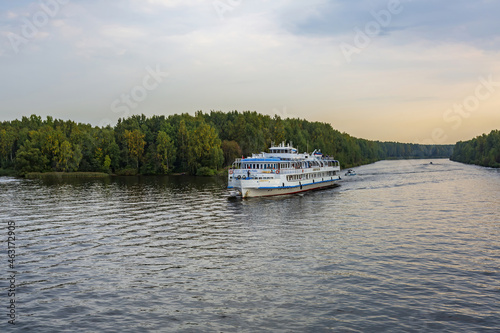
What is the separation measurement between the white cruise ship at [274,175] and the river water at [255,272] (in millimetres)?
20833

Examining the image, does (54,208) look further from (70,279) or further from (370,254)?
(370,254)

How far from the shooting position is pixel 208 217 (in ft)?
185

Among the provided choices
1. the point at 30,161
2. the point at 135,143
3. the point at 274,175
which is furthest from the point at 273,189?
the point at 30,161

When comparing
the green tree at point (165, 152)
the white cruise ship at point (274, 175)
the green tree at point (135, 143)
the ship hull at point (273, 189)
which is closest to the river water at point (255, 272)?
the ship hull at point (273, 189)

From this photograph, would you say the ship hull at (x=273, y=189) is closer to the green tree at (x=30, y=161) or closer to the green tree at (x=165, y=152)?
the green tree at (x=165, y=152)

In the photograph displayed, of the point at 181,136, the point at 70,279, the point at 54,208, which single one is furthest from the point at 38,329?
the point at 181,136

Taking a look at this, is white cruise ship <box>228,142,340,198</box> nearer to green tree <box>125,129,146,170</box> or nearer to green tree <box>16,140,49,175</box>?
green tree <box>125,129,146,170</box>

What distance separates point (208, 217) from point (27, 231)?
2276cm

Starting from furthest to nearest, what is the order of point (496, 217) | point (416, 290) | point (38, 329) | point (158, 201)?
point (158, 201), point (496, 217), point (416, 290), point (38, 329)

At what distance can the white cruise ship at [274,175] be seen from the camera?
3157 inches

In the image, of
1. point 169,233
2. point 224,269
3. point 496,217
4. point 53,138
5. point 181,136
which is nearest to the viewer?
point 224,269

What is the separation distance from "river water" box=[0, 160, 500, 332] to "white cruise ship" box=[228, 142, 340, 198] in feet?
68.3

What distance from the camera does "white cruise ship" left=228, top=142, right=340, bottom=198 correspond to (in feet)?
263

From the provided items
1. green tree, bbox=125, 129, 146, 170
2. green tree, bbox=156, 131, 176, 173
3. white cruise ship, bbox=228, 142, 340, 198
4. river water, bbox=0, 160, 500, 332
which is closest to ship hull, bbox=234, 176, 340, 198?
white cruise ship, bbox=228, 142, 340, 198
